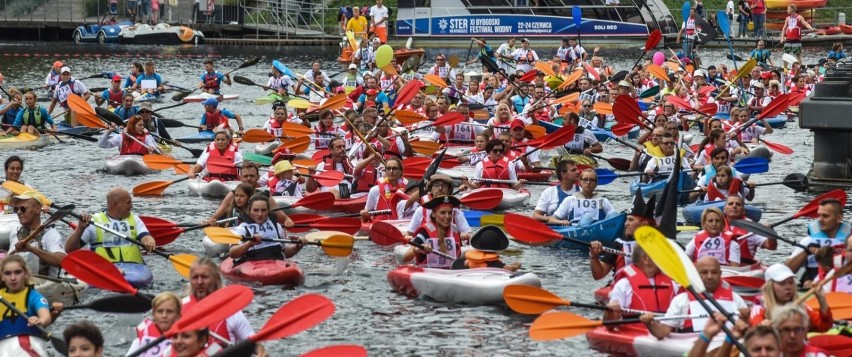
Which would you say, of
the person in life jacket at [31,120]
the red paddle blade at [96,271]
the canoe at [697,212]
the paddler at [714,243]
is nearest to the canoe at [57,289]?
the red paddle blade at [96,271]

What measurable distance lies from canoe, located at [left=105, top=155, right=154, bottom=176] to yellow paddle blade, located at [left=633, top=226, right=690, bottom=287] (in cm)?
1567

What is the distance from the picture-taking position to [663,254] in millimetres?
9828

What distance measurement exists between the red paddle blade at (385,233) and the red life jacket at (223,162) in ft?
18.3

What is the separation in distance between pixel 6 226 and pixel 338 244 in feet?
14.6

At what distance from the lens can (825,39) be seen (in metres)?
55.3

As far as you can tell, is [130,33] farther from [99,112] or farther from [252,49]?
[99,112]

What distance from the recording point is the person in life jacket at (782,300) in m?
9.87

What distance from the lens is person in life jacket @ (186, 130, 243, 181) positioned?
832 inches

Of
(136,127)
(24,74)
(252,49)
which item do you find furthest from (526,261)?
(252,49)

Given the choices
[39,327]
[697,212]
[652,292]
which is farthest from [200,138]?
[652,292]

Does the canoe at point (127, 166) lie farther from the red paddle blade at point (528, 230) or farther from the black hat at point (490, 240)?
the red paddle blade at point (528, 230)

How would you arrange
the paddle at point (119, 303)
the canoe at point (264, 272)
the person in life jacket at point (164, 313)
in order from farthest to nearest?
the canoe at point (264, 272) < the paddle at point (119, 303) < the person in life jacket at point (164, 313)

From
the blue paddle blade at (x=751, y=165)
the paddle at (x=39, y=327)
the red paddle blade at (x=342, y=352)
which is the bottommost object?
the paddle at (x=39, y=327)

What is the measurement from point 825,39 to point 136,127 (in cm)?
3755
